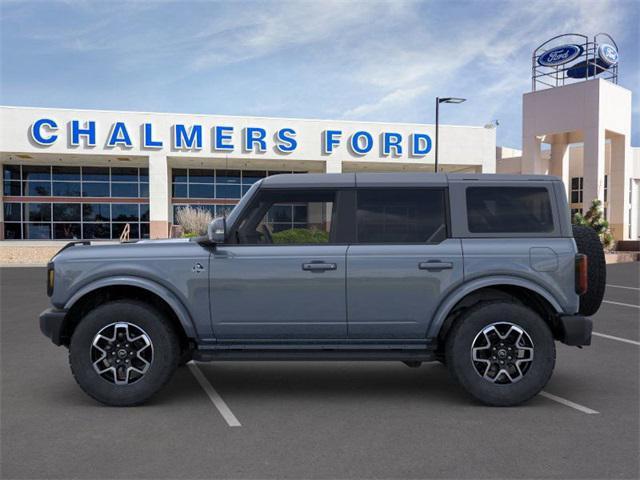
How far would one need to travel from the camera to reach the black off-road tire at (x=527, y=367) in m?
4.95

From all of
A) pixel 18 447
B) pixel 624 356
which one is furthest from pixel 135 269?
pixel 624 356

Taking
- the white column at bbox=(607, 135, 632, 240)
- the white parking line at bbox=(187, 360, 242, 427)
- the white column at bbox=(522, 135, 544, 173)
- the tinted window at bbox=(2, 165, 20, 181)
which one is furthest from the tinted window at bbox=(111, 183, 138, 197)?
the white parking line at bbox=(187, 360, 242, 427)

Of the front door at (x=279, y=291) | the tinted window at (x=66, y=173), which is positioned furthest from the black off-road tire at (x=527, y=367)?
the tinted window at (x=66, y=173)

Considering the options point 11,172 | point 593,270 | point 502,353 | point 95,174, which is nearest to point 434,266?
point 502,353

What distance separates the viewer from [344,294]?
4.99 metres

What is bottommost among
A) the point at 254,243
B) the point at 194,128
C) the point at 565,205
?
the point at 254,243

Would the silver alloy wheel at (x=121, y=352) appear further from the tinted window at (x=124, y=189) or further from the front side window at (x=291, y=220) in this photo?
the tinted window at (x=124, y=189)

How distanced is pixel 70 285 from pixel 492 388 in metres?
3.82

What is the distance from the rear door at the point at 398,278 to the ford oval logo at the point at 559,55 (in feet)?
104

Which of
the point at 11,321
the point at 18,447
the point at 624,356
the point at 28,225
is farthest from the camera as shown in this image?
the point at 28,225

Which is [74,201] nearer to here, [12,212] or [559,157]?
[12,212]

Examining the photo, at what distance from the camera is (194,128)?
3105 centimetres

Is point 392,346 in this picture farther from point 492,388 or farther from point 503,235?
point 503,235

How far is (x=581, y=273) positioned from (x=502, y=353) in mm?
988
